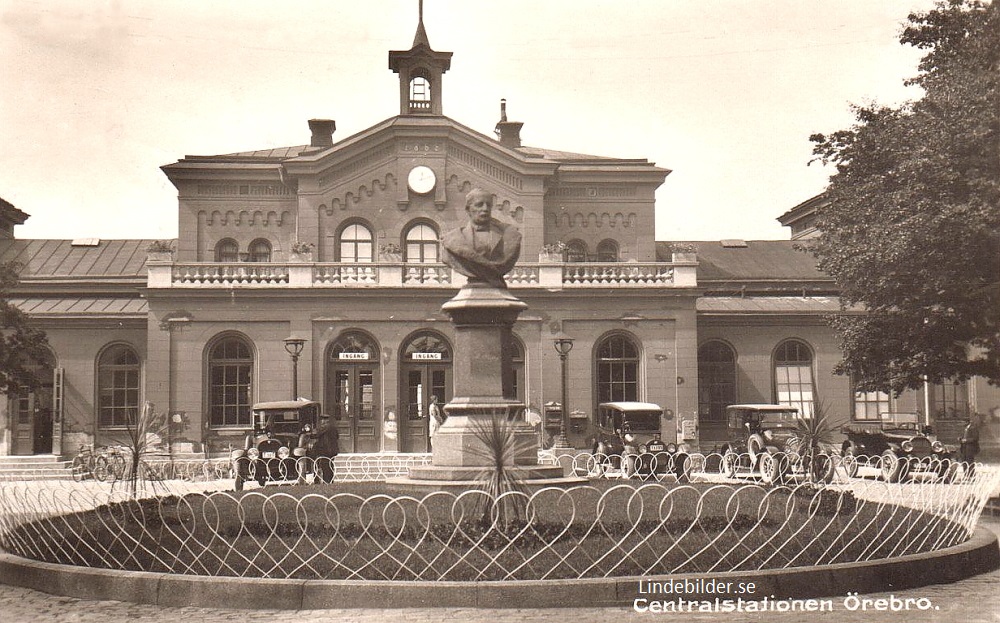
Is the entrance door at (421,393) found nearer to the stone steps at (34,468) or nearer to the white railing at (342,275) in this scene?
the white railing at (342,275)

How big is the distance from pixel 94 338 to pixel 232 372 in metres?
6.36

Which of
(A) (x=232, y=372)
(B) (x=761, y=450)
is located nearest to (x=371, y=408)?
(A) (x=232, y=372)

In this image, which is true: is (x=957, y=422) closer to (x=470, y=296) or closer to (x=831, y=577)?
(x=470, y=296)

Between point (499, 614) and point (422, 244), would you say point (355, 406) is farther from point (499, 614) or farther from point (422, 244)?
point (499, 614)

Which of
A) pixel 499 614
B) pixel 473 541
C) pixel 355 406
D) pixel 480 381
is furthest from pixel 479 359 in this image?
pixel 355 406

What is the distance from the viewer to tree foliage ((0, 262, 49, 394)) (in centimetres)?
3095

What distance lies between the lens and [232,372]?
113ft

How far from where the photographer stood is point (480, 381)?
53.4 ft

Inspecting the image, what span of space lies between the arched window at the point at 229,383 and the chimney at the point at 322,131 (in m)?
10.2

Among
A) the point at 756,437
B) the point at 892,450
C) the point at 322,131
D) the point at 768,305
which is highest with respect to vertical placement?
the point at 322,131

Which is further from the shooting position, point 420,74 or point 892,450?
point 420,74

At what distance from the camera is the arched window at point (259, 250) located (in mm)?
39281

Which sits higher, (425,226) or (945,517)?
(425,226)

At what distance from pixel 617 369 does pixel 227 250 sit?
15323mm
